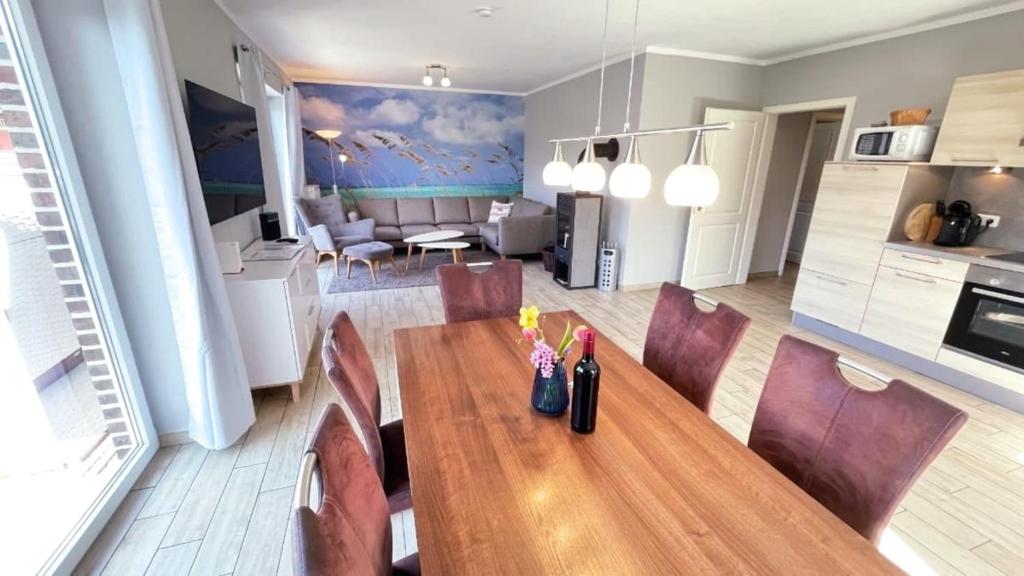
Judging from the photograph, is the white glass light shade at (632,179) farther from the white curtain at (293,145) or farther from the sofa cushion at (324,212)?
the white curtain at (293,145)

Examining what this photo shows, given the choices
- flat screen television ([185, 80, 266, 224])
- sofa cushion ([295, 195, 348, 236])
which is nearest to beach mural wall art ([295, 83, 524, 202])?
sofa cushion ([295, 195, 348, 236])

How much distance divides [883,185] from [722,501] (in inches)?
131

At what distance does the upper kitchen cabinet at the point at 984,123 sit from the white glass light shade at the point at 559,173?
287cm

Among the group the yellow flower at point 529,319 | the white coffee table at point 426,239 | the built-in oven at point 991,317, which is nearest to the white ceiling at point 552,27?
the built-in oven at point 991,317

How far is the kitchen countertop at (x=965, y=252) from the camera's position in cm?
246

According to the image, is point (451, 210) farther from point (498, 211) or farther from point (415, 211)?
point (498, 211)

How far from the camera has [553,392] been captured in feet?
3.92

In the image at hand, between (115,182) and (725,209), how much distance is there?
16.4 feet

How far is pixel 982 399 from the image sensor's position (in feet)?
8.78

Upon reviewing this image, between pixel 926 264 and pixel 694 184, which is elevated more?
pixel 694 184

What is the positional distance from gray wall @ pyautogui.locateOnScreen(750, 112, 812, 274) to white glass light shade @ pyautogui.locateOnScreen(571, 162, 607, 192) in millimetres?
4478

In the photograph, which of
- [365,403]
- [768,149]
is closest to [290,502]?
[365,403]

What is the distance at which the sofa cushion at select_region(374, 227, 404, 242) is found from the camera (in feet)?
19.9

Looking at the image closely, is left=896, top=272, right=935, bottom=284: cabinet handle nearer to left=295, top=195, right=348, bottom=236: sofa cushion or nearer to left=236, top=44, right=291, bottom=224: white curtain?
left=236, top=44, right=291, bottom=224: white curtain
